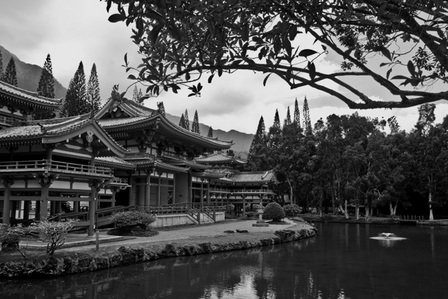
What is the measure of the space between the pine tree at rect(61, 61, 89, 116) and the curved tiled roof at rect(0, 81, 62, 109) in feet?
115

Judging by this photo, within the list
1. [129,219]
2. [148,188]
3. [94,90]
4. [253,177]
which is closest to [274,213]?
[148,188]

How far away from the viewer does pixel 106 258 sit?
569 inches

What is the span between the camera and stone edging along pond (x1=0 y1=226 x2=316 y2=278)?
12453 millimetres

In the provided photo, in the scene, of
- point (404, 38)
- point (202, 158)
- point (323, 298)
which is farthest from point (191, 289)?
point (202, 158)

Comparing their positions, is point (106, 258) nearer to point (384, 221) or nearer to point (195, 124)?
point (384, 221)

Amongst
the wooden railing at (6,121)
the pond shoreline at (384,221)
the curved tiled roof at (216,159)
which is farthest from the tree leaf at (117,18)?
the pond shoreline at (384,221)

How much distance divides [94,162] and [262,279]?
13056 millimetres

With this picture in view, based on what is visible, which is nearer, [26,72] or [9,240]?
[9,240]

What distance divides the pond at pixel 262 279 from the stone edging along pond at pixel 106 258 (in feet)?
1.25

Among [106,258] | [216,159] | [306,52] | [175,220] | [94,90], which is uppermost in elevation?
[94,90]

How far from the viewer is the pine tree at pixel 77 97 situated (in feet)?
189

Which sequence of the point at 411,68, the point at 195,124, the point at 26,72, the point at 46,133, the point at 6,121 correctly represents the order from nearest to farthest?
the point at 411,68
the point at 46,133
the point at 6,121
the point at 195,124
the point at 26,72

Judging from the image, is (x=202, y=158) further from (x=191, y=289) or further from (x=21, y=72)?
(x=21, y=72)

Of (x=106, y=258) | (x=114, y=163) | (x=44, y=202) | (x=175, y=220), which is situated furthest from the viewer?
(x=175, y=220)
